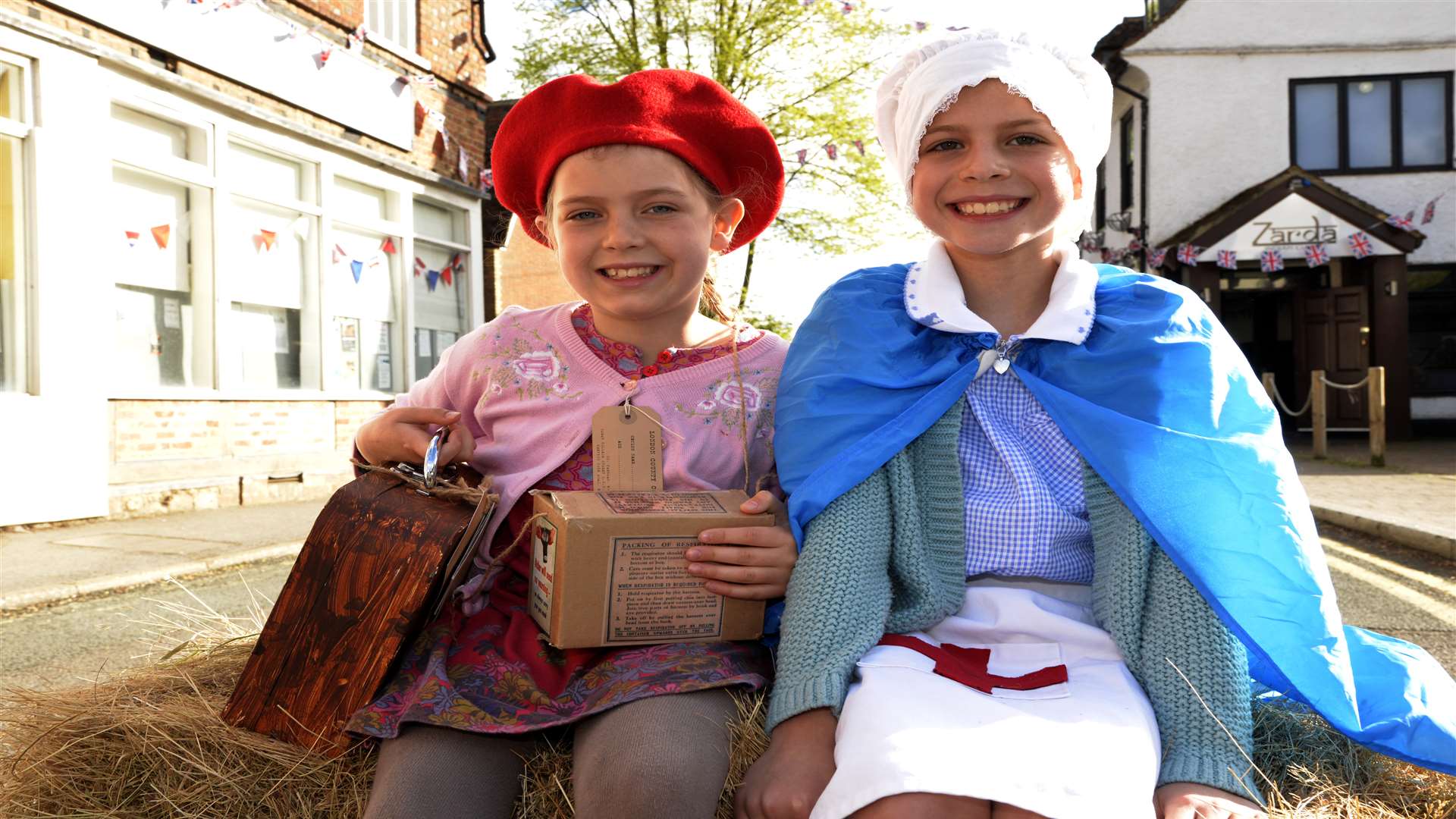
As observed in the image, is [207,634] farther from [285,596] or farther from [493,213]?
[493,213]

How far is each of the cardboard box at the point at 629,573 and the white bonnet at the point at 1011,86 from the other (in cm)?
86

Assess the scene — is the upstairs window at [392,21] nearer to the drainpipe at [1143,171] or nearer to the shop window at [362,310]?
the shop window at [362,310]

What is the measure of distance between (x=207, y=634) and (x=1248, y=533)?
2447mm

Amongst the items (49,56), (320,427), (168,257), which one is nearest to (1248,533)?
(49,56)

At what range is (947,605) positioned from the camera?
6.57 feet

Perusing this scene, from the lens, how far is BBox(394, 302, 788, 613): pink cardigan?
2340 millimetres

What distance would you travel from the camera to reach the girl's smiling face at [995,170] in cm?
205

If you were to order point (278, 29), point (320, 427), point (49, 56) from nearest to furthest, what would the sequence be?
point (49, 56), point (278, 29), point (320, 427)

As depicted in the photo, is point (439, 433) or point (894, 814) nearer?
point (894, 814)

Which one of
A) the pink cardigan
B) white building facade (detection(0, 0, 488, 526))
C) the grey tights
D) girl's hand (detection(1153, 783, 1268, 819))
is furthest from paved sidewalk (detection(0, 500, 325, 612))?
girl's hand (detection(1153, 783, 1268, 819))

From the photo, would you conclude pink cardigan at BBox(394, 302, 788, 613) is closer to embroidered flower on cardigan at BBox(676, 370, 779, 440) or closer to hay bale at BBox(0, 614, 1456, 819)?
embroidered flower on cardigan at BBox(676, 370, 779, 440)

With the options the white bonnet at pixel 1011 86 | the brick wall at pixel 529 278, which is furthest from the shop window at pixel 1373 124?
the white bonnet at pixel 1011 86

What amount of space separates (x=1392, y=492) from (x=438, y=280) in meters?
10.2

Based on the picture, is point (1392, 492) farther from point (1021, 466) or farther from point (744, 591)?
point (744, 591)
